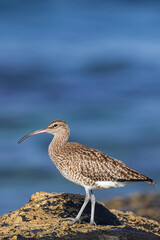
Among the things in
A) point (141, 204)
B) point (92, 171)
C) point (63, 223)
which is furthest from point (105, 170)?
point (141, 204)

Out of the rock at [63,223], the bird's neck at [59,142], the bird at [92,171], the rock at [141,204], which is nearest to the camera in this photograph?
the rock at [63,223]

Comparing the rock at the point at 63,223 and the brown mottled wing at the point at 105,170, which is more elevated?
the brown mottled wing at the point at 105,170

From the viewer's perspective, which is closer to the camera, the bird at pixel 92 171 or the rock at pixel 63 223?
the rock at pixel 63 223

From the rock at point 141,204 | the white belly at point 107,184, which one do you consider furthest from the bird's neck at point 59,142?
the rock at point 141,204

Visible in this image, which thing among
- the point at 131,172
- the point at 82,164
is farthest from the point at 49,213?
the point at 131,172

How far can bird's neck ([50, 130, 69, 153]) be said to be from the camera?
11360 mm

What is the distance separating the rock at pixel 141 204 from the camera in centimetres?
1468

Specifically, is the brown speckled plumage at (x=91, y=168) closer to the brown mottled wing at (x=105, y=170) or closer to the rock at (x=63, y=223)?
the brown mottled wing at (x=105, y=170)

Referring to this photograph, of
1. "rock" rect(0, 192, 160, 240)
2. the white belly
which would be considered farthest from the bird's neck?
the white belly

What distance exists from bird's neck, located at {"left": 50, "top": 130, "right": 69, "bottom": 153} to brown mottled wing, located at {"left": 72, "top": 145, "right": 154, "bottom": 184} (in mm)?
723

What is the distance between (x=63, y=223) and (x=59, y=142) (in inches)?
109

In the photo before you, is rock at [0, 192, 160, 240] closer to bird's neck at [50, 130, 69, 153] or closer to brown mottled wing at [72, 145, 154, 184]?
brown mottled wing at [72, 145, 154, 184]

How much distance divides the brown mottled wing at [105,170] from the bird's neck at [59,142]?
0.72 m

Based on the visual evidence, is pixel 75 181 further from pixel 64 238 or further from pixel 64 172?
pixel 64 238
